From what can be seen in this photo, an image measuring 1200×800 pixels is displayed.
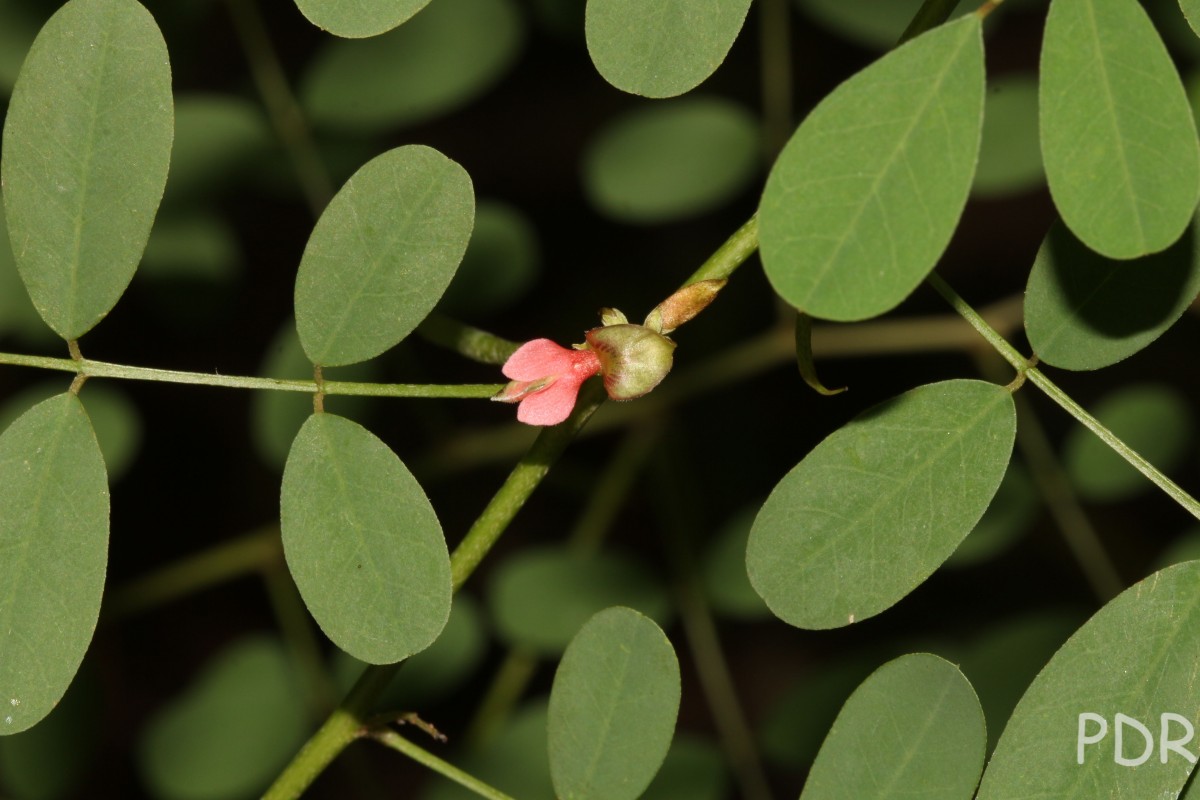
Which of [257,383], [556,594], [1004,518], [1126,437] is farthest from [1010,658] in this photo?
[257,383]

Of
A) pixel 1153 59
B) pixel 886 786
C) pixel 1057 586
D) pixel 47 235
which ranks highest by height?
pixel 1057 586

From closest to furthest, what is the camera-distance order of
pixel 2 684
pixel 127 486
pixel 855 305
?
pixel 855 305, pixel 2 684, pixel 127 486

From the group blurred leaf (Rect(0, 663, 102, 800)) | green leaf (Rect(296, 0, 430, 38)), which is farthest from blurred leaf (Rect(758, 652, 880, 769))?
green leaf (Rect(296, 0, 430, 38))

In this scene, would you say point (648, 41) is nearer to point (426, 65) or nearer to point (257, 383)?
point (257, 383)

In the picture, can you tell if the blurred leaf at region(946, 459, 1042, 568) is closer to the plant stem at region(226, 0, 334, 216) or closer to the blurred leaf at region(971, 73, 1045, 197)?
the blurred leaf at region(971, 73, 1045, 197)

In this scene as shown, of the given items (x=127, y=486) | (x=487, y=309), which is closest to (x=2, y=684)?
(x=487, y=309)

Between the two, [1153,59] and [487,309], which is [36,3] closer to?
[487,309]
